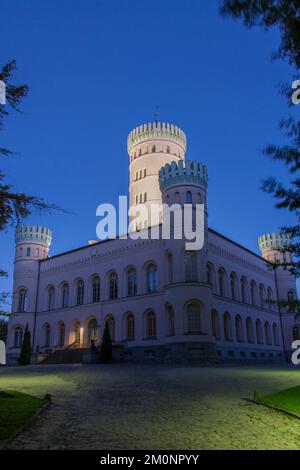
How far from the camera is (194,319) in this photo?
27734 millimetres

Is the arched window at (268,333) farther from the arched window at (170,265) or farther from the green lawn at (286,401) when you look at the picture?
the green lawn at (286,401)

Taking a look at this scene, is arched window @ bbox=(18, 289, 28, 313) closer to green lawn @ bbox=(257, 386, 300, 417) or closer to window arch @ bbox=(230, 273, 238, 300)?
window arch @ bbox=(230, 273, 238, 300)

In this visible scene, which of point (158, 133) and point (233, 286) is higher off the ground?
point (158, 133)

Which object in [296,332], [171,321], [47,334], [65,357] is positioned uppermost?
[296,332]

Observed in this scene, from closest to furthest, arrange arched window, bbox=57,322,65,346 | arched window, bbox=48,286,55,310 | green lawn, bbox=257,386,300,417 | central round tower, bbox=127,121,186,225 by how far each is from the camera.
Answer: green lawn, bbox=257,386,300,417 < arched window, bbox=57,322,65,346 < arched window, bbox=48,286,55,310 < central round tower, bbox=127,121,186,225

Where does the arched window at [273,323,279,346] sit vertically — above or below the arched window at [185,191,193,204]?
below

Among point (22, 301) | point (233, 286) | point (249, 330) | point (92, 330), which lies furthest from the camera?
point (22, 301)

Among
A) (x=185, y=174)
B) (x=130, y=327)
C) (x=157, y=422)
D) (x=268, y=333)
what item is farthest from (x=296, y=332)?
(x=157, y=422)

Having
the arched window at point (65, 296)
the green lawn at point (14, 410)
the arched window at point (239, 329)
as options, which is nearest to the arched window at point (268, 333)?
the arched window at point (239, 329)

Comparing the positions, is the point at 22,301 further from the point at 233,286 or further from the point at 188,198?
the point at 188,198

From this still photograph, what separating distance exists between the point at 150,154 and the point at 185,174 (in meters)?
12.5

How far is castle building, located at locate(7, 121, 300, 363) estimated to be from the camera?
93.5ft

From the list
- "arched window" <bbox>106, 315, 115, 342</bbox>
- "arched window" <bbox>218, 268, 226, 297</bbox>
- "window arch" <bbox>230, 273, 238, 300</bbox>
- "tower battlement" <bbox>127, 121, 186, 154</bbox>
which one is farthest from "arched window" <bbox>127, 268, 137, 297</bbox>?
"tower battlement" <bbox>127, 121, 186, 154</bbox>

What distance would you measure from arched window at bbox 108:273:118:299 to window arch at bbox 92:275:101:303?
4.59ft
